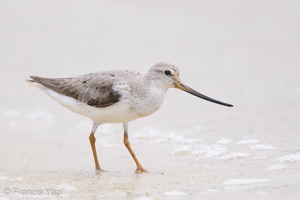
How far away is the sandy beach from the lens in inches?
272

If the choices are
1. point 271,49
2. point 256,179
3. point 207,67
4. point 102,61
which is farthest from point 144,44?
point 256,179

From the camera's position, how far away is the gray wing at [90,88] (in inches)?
309

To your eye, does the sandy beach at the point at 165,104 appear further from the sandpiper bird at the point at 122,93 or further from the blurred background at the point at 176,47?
the sandpiper bird at the point at 122,93

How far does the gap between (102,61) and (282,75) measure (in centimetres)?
465

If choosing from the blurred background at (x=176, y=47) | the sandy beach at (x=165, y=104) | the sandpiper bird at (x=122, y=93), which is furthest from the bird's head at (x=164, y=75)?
the blurred background at (x=176, y=47)

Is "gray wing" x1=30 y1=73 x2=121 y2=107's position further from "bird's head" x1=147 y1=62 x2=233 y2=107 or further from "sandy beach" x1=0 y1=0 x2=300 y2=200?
"sandy beach" x1=0 y1=0 x2=300 y2=200

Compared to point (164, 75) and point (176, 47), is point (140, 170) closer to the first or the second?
point (164, 75)

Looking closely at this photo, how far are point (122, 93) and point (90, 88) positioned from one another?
28.8 inches

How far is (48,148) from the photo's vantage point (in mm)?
9477

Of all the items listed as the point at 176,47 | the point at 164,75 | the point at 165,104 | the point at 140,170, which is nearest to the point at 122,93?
the point at 164,75

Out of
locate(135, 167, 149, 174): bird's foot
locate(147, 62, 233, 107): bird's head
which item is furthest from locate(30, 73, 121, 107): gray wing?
locate(135, 167, 149, 174): bird's foot

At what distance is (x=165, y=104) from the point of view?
11.7 m

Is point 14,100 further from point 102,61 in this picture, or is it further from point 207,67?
point 207,67

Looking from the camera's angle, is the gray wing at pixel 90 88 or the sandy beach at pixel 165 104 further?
the gray wing at pixel 90 88
